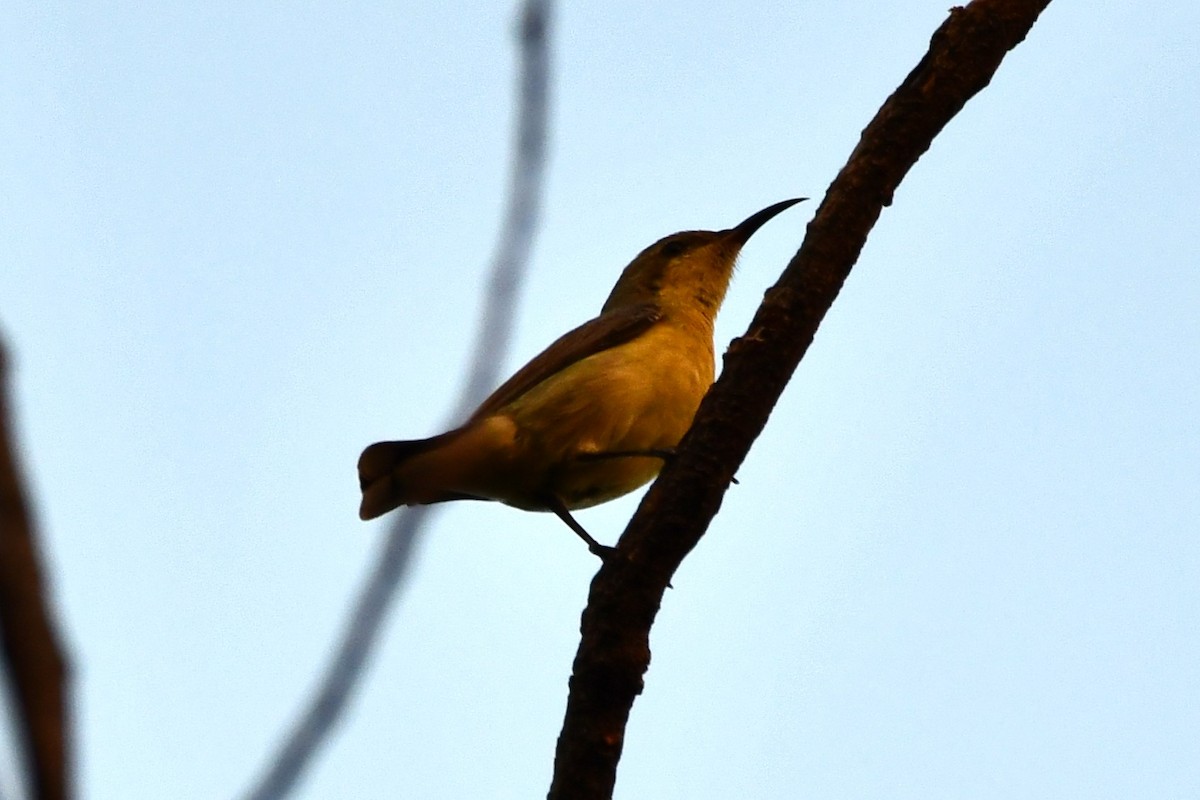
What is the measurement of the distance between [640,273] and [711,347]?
92 centimetres

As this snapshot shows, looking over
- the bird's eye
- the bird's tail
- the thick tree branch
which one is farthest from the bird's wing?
the thick tree branch

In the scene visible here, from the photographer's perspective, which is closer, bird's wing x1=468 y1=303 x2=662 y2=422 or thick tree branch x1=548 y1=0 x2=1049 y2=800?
thick tree branch x1=548 y1=0 x2=1049 y2=800

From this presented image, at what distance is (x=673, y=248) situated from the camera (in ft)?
25.9

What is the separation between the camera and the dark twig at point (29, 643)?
0.97m

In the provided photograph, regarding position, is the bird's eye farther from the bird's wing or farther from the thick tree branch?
the thick tree branch

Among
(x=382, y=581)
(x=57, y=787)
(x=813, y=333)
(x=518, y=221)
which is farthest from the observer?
(x=813, y=333)

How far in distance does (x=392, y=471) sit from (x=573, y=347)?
3.60 ft

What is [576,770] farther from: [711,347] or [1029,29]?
[711,347]

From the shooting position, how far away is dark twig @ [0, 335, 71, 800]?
3.19ft

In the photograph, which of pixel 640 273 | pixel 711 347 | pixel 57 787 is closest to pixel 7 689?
pixel 57 787

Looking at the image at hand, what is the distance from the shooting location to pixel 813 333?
439 centimetres

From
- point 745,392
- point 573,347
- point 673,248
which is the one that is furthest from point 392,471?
point 673,248

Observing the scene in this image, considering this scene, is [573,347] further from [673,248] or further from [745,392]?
[745,392]

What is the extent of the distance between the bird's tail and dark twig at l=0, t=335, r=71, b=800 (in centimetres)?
486
